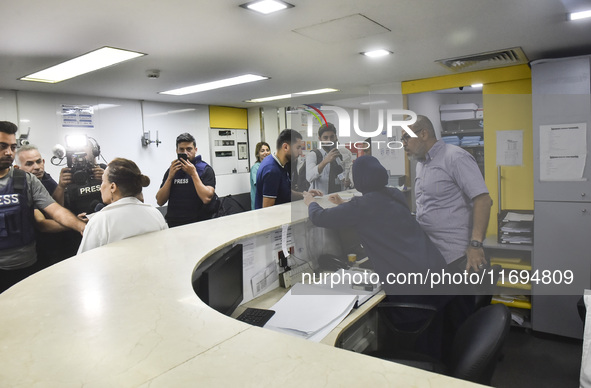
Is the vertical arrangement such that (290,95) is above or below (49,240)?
above

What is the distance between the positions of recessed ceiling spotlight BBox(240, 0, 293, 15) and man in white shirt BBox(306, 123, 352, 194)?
2.39 ft

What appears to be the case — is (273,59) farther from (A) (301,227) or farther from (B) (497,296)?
(B) (497,296)

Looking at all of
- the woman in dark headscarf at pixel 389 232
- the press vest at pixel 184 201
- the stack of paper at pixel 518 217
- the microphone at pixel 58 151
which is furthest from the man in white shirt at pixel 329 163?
the microphone at pixel 58 151

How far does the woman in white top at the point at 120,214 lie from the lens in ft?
7.47

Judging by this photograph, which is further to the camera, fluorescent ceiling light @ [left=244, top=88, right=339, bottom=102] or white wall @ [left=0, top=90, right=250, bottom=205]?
fluorescent ceiling light @ [left=244, top=88, right=339, bottom=102]

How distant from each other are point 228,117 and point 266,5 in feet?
15.6

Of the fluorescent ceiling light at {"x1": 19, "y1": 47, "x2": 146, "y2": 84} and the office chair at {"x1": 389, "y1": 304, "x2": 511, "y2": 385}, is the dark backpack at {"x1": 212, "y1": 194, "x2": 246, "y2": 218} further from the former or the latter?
the office chair at {"x1": 389, "y1": 304, "x2": 511, "y2": 385}

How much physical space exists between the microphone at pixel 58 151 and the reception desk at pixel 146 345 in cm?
362

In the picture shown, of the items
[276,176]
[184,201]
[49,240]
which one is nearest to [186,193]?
[184,201]

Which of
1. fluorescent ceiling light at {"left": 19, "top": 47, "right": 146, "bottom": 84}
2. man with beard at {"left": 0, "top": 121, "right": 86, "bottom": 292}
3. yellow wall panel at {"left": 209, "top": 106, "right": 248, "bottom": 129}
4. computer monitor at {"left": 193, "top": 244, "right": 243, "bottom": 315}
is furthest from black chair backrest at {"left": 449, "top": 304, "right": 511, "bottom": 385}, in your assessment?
yellow wall panel at {"left": 209, "top": 106, "right": 248, "bottom": 129}

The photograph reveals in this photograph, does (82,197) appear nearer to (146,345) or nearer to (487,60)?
(146,345)

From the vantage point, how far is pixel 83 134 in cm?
495

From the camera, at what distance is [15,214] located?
10.3 feet

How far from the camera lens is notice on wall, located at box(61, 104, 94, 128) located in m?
4.79
